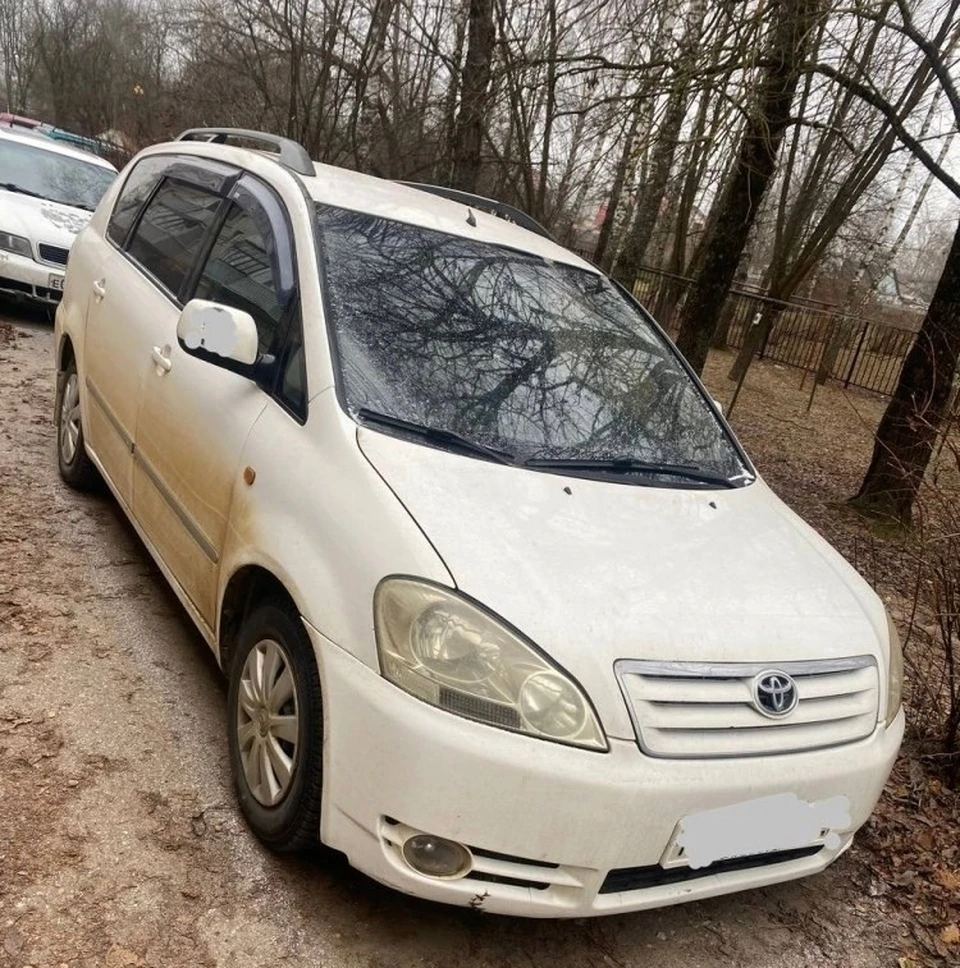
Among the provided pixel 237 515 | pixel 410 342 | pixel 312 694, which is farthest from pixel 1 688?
pixel 410 342

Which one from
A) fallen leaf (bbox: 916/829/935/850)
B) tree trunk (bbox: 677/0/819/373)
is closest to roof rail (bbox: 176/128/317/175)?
fallen leaf (bbox: 916/829/935/850)

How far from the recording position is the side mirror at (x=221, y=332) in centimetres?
258

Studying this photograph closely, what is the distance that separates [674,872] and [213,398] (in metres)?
1.94

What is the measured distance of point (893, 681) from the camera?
8.21 ft

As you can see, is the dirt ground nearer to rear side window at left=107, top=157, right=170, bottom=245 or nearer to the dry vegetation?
the dry vegetation

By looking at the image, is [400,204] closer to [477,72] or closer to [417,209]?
[417,209]

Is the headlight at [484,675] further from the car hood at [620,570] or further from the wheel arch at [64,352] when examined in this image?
the wheel arch at [64,352]

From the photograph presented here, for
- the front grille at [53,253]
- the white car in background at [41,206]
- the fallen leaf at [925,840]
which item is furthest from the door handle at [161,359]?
the front grille at [53,253]

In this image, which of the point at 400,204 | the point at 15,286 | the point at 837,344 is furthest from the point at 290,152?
the point at 837,344

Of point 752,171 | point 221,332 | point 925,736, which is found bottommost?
point 925,736

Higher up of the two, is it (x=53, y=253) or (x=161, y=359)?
(x=161, y=359)

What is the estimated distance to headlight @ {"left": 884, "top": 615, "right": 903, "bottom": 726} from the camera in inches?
96.7

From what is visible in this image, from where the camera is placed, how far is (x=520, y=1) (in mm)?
10820

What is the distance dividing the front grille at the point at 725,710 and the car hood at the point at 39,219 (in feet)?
24.0
